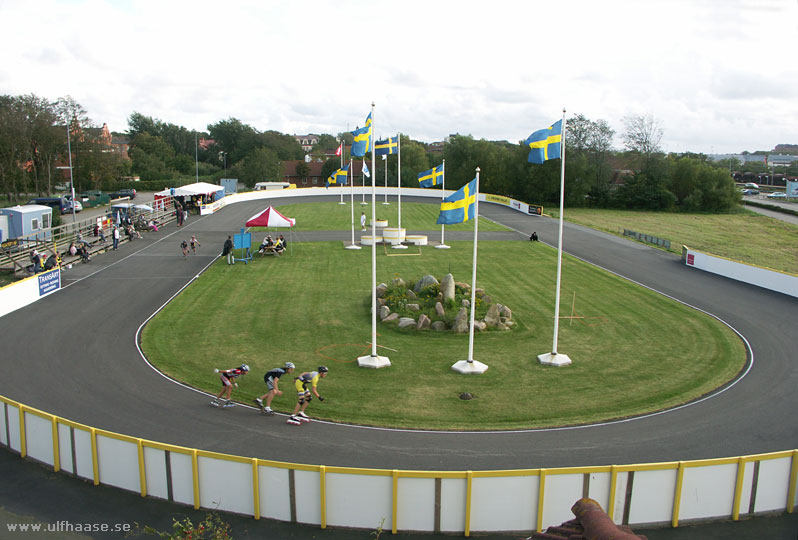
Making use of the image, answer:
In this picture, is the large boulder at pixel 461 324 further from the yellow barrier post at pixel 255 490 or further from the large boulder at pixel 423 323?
the yellow barrier post at pixel 255 490

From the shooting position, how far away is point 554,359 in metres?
20.0

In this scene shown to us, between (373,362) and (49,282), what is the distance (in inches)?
755

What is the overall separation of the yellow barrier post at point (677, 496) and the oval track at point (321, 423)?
8.29 feet

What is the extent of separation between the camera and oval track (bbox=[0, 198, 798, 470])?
1356 centimetres

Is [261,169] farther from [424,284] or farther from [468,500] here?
[468,500]

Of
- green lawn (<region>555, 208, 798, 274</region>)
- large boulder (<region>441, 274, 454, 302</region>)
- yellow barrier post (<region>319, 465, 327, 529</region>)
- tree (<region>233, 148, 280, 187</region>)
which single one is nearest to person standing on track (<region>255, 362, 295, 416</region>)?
yellow barrier post (<region>319, 465, 327, 529</region>)

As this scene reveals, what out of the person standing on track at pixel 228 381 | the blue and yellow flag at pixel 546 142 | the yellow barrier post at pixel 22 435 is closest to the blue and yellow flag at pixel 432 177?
the blue and yellow flag at pixel 546 142

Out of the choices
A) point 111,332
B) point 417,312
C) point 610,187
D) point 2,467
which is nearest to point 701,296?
point 417,312

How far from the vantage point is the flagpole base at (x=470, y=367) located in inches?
746

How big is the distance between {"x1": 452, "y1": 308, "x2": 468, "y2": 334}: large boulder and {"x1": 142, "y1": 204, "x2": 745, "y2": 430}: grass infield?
0.37 meters

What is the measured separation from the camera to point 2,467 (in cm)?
1257

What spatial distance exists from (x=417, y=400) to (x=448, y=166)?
91308 mm

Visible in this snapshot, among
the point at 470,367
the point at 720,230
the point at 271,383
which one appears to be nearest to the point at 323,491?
the point at 271,383

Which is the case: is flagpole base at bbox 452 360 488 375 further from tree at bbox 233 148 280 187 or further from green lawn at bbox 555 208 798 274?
tree at bbox 233 148 280 187
